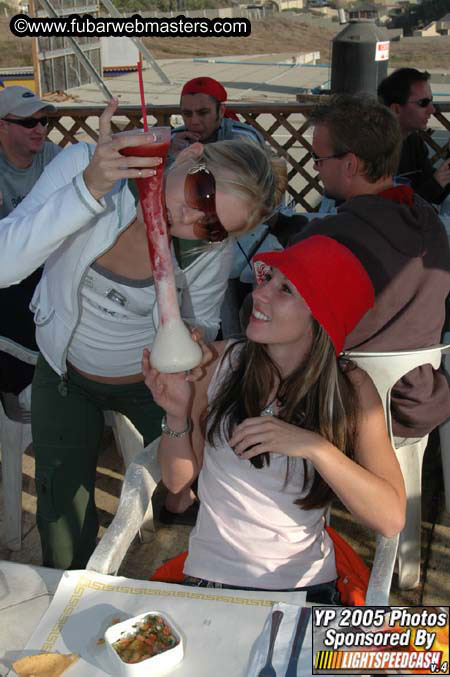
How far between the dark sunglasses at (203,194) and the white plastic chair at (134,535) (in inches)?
23.3

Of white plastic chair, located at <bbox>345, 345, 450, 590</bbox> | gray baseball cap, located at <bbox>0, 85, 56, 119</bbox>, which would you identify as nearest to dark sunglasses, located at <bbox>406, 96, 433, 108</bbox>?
gray baseball cap, located at <bbox>0, 85, 56, 119</bbox>

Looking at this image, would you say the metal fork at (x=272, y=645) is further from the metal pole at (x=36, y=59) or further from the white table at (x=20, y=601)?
the metal pole at (x=36, y=59)

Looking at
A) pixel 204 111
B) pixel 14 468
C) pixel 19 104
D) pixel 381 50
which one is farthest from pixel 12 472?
pixel 381 50

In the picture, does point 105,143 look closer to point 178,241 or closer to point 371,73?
point 178,241

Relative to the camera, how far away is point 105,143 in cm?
153

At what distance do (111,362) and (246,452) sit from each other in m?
0.61

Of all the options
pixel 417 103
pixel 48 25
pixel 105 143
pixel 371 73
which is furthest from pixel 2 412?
pixel 371 73

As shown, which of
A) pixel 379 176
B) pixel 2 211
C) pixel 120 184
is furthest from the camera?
pixel 2 211

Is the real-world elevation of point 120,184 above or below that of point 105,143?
below

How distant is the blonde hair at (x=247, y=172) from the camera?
1.77 m

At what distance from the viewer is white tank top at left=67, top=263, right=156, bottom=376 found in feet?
6.33

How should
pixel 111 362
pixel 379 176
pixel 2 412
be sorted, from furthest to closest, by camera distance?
pixel 2 412
pixel 379 176
pixel 111 362

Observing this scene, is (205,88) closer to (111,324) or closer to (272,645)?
(111,324)

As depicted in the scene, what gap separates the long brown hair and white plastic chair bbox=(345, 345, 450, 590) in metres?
0.42
